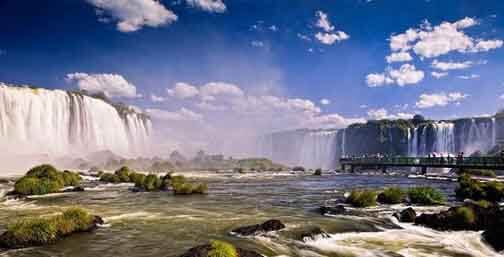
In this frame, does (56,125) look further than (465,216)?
Yes

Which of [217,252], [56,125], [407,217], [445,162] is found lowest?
[407,217]

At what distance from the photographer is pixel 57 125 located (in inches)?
3844

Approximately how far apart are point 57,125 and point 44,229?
317 ft

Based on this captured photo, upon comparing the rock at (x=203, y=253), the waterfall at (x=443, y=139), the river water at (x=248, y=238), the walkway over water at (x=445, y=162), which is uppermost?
the waterfall at (x=443, y=139)

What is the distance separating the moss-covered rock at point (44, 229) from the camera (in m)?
12.5

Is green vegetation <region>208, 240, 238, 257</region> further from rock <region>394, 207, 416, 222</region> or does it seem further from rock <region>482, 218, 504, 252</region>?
rock <region>394, 207, 416, 222</region>

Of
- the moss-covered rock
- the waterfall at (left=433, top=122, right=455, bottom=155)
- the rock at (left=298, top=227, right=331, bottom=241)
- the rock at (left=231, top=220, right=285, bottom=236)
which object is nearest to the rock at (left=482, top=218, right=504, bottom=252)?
the rock at (left=298, top=227, right=331, bottom=241)

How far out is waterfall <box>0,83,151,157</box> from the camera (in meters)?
83.2

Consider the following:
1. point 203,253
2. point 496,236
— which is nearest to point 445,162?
point 496,236

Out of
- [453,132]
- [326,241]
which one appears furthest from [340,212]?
[453,132]

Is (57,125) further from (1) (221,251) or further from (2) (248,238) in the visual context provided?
(1) (221,251)

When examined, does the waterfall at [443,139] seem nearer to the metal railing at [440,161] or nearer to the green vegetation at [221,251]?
the metal railing at [440,161]

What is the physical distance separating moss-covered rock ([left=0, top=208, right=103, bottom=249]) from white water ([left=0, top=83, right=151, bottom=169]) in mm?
81353

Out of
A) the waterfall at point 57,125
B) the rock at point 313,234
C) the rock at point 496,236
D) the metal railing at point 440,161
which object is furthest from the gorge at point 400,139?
the rock at point 313,234
